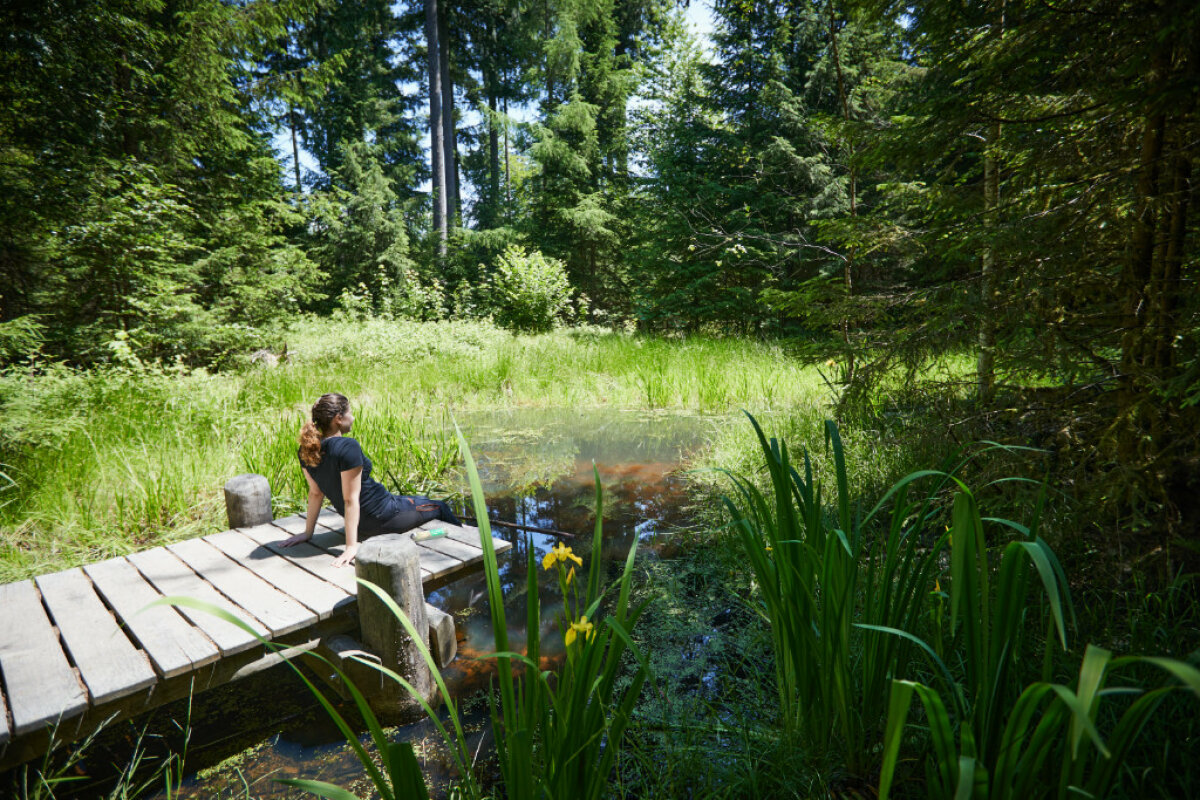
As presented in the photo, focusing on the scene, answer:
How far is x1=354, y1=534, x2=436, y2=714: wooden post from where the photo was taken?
224cm

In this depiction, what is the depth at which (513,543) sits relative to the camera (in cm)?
385

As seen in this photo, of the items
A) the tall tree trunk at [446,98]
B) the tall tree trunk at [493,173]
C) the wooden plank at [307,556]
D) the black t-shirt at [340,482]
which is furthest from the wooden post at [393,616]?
the tall tree trunk at [493,173]

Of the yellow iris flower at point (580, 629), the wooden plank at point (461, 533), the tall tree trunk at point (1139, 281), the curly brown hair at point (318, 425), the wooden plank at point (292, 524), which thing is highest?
the tall tree trunk at point (1139, 281)

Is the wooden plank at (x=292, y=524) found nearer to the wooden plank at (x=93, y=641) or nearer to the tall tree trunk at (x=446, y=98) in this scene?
the wooden plank at (x=93, y=641)

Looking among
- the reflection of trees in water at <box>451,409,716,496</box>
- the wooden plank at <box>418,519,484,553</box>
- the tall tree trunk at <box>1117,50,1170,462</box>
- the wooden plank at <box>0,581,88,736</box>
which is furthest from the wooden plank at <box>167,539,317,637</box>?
the tall tree trunk at <box>1117,50,1170,462</box>

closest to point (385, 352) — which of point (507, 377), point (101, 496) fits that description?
point (507, 377)

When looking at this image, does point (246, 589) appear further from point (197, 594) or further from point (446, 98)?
point (446, 98)

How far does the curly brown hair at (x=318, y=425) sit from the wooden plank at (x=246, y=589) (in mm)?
627

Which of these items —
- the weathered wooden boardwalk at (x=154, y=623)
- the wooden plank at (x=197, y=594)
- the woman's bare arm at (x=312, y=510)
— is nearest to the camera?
the weathered wooden boardwalk at (x=154, y=623)

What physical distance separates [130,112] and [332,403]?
7074 mm

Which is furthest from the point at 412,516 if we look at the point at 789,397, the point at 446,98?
the point at 446,98

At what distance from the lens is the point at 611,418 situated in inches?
279

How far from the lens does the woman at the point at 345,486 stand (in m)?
2.85

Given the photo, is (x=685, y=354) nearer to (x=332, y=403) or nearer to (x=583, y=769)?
(x=332, y=403)
